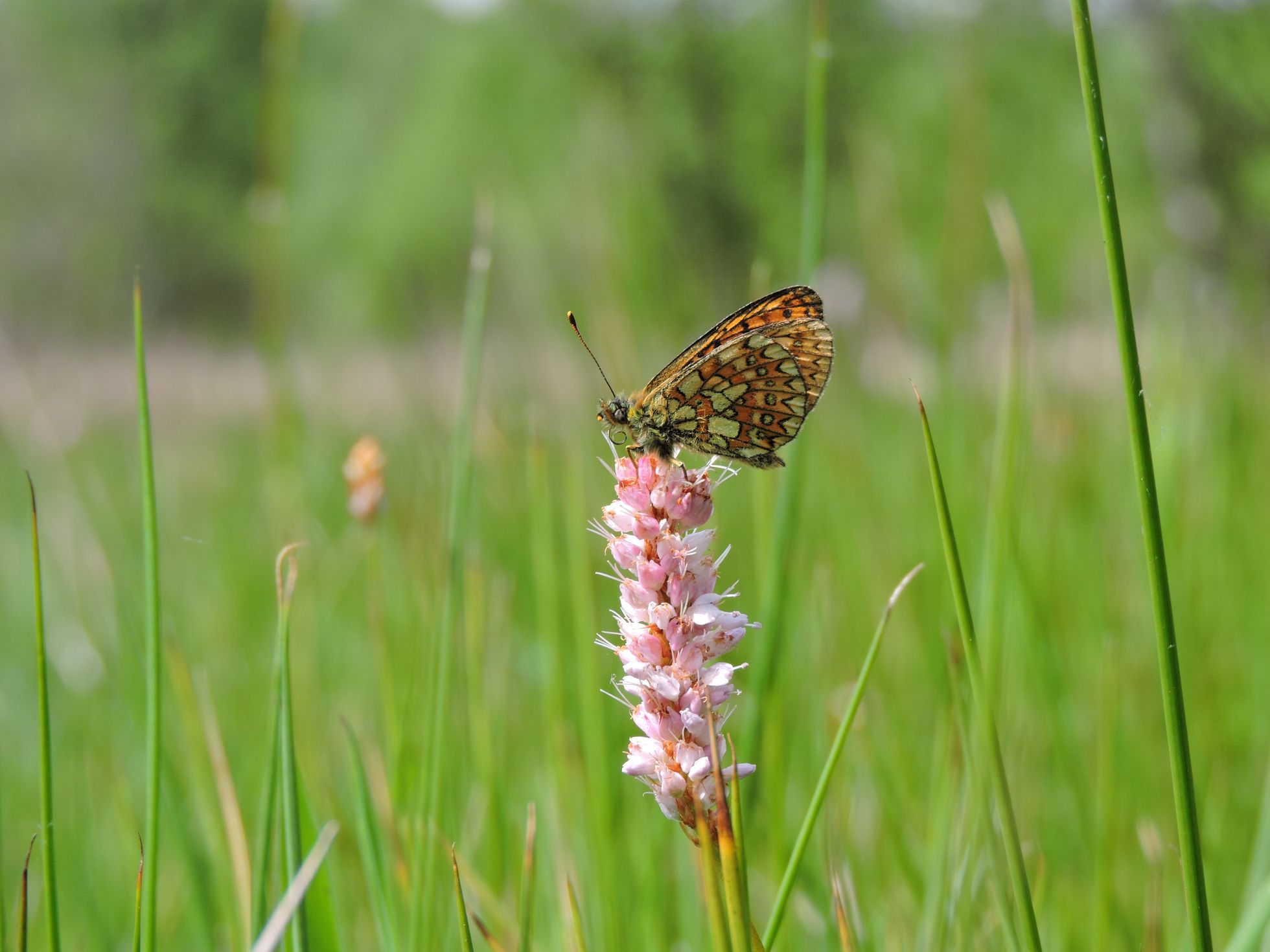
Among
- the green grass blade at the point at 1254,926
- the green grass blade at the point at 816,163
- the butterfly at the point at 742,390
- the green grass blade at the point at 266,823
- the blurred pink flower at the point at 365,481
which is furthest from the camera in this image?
the blurred pink flower at the point at 365,481

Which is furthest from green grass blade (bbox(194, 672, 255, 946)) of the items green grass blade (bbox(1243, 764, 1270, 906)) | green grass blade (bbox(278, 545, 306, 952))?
green grass blade (bbox(1243, 764, 1270, 906))

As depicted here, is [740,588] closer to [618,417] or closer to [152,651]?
[618,417]

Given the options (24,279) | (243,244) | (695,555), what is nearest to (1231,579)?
(695,555)

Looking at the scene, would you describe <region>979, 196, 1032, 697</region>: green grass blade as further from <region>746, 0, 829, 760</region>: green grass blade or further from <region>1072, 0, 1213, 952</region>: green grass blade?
<region>1072, 0, 1213, 952</region>: green grass blade

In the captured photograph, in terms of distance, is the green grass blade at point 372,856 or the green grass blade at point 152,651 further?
the green grass blade at point 372,856

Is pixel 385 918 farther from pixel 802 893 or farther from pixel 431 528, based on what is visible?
pixel 431 528

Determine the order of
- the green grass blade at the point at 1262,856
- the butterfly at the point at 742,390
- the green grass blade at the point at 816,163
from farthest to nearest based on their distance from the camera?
the butterfly at the point at 742,390 → the green grass blade at the point at 816,163 → the green grass blade at the point at 1262,856

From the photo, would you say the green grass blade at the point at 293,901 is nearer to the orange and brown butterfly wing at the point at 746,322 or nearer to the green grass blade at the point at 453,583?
the green grass blade at the point at 453,583

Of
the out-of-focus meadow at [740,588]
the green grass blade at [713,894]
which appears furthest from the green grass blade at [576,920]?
the green grass blade at [713,894]
